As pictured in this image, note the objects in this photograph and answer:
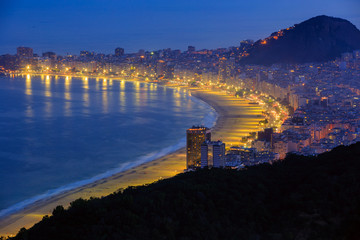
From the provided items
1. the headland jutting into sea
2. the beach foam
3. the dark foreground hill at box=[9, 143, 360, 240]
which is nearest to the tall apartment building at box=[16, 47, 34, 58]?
the headland jutting into sea

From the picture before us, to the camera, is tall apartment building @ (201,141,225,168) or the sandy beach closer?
the sandy beach

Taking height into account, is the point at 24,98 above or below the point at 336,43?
below

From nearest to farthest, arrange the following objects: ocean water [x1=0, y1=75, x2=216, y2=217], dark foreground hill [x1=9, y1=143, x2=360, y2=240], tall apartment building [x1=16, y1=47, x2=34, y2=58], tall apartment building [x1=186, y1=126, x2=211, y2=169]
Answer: dark foreground hill [x1=9, y1=143, x2=360, y2=240] < ocean water [x1=0, y1=75, x2=216, y2=217] < tall apartment building [x1=186, y1=126, x2=211, y2=169] < tall apartment building [x1=16, y1=47, x2=34, y2=58]

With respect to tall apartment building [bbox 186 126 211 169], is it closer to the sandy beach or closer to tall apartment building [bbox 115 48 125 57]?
the sandy beach

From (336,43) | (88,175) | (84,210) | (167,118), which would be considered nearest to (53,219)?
(84,210)

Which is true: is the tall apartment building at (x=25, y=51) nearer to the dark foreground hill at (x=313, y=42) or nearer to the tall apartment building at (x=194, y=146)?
the dark foreground hill at (x=313, y=42)

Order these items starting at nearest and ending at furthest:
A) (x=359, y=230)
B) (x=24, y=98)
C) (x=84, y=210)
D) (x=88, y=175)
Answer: (x=359, y=230), (x=84, y=210), (x=88, y=175), (x=24, y=98)

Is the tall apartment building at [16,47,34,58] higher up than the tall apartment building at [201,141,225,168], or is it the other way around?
the tall apartment building at [16,47,34,58]

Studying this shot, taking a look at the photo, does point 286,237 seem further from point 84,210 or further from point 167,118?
point 167,118
